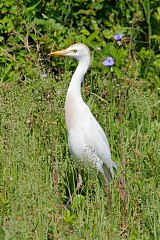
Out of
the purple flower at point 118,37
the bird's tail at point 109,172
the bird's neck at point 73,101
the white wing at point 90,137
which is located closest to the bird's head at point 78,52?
the bird's neck at point 73,101

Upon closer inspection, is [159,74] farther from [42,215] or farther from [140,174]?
[42,215]

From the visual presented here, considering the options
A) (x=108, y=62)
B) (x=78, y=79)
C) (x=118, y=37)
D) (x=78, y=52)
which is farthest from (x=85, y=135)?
(x=118, y=37)

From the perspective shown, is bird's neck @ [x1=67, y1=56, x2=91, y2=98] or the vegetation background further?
bird's neck @ [x1=67, y1=56, x2=91, y2=98]

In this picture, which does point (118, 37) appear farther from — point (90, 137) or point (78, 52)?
point (90, 137)

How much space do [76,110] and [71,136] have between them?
0.18m

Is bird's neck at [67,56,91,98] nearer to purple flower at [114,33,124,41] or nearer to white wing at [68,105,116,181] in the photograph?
white wing at [68,105,116,181]

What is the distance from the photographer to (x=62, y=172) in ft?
17.5

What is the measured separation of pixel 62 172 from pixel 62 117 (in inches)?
32.7

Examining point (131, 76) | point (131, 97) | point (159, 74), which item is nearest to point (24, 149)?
point (131, 97)

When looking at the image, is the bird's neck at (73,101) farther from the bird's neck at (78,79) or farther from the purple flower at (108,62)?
the purple flower at (108,62)

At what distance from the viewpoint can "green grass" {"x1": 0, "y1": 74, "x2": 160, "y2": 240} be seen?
4445mm

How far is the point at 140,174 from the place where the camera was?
5227 mm

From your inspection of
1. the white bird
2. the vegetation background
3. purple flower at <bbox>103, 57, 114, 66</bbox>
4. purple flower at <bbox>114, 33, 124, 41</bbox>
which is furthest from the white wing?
purple flower at <bbox>114, 33, 124, 41</bbox>

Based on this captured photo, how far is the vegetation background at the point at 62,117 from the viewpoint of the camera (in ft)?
15.1
